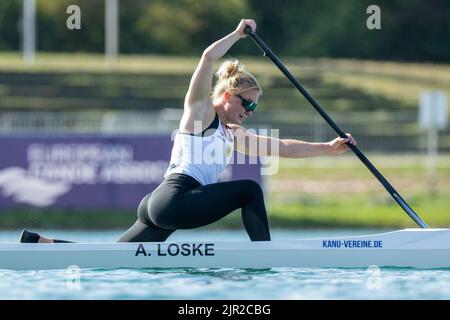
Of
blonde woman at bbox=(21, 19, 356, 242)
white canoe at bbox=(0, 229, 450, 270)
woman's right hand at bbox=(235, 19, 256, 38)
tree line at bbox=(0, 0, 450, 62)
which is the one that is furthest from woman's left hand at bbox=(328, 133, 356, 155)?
tree line at bbox=(0, 0, 450, 62)

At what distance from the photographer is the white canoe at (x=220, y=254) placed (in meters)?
10.3

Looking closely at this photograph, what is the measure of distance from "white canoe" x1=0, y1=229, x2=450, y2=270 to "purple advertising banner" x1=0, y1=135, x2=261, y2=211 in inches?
410

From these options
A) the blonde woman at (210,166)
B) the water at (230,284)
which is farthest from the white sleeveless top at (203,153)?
the water at (230,284)

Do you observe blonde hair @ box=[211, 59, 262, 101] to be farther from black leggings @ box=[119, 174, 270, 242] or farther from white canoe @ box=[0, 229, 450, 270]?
white canoe @ box=[0, 229, 450, 270]

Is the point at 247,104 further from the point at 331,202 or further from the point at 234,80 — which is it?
the point at 331,202

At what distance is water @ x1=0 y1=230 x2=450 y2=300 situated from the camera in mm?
9094

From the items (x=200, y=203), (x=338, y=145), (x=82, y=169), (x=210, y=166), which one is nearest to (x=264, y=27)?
(x=82, y=169)

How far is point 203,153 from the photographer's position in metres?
9.88

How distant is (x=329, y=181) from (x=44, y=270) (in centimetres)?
1701

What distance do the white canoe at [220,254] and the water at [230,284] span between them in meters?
0.07

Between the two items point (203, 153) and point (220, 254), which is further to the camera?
point (220, 254)

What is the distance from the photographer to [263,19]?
5081cm

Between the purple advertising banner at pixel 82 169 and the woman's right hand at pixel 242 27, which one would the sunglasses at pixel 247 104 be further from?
the purple advertising banner at pixel 82 169

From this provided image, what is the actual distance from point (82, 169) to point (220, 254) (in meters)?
11.1
